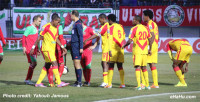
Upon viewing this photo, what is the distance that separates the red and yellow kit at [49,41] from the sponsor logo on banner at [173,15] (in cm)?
1865

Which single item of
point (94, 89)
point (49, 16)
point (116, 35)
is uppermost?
point (116, 35)

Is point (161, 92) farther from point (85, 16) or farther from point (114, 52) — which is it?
point (85, 16)

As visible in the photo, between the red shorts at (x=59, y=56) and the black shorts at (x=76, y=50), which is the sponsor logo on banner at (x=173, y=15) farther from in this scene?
the black shorts at (x=76, y=50)

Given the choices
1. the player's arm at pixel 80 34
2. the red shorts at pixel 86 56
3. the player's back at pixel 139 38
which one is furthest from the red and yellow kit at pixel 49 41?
the player's back at pixel 139 38

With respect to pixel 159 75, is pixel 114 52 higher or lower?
higher

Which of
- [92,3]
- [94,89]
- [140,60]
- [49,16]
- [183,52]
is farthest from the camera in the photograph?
[92,3]

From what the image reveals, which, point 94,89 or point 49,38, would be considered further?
point 49,38

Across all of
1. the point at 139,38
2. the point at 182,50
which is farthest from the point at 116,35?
the point at 182,50

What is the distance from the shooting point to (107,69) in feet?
41.2

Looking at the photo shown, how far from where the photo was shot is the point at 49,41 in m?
12.2

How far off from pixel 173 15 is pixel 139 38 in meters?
18.7

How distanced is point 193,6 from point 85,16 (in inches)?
302

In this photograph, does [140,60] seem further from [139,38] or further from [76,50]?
[76,50]

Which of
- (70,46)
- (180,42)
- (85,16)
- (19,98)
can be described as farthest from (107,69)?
(85,16)
